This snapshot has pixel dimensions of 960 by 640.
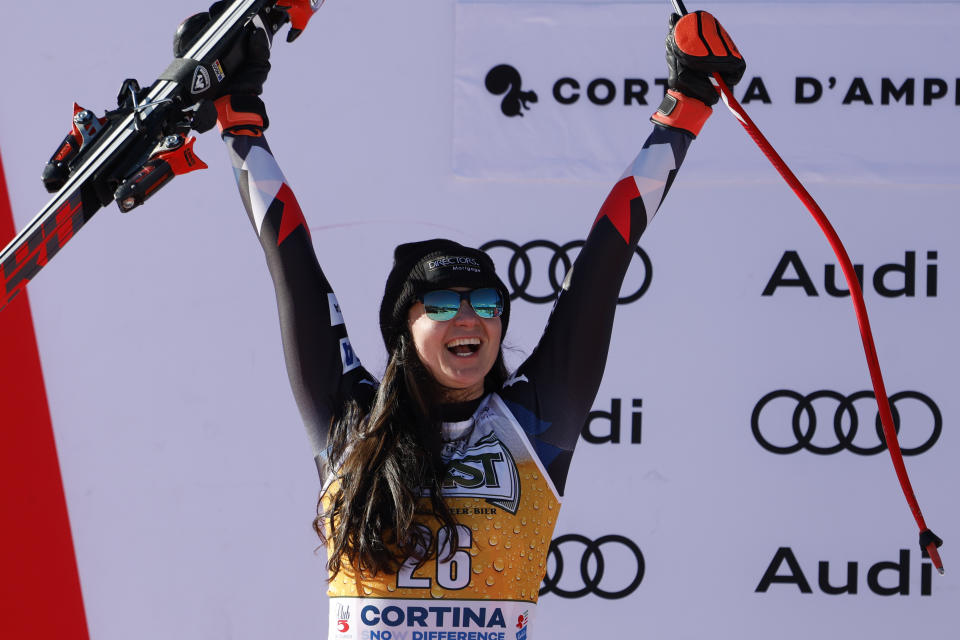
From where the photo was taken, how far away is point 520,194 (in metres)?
2.48

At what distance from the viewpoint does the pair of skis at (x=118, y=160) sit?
1.48 m

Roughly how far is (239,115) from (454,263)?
430mm

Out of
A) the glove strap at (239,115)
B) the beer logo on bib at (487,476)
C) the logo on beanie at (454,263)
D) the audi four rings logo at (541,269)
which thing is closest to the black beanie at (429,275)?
the logo on beanie at (454,263)

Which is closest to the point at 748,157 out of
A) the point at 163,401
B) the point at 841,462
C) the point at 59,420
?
the point at 841,462

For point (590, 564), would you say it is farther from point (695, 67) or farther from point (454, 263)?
point (695, 67)

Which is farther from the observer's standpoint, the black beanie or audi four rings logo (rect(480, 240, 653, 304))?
audi four rings logo (rect(480, 240, 653, 304))

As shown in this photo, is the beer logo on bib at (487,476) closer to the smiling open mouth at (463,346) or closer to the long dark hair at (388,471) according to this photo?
the long dark hair at (388,471)

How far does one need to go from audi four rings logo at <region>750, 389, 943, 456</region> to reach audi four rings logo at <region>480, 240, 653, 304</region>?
1.30 feet

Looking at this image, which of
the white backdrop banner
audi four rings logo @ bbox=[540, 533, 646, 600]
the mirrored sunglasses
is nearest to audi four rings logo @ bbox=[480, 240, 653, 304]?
the white backdrop banner

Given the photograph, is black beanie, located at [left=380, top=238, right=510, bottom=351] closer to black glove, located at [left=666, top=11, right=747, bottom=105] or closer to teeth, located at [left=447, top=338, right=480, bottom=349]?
teeth, located at [left=447, top=338, right=480, bottom=349]

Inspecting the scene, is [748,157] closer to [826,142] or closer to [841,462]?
[826,142]

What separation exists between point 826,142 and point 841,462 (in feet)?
2.39

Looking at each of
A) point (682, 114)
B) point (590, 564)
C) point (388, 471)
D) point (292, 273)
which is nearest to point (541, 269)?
point (590, 564)

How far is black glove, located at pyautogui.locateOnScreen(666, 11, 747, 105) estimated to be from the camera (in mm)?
1611
